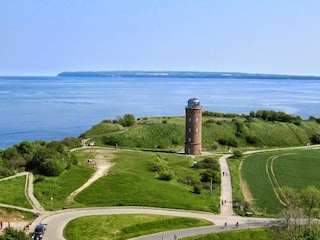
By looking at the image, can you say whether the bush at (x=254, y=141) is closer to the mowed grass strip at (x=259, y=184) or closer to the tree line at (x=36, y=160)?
the mowed grass strip at (x=259, y=184)

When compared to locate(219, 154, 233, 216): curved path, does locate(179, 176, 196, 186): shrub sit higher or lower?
higher

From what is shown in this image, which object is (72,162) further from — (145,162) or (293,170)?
(293,170)

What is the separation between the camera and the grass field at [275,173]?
51031 mm

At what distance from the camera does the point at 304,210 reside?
42.2m

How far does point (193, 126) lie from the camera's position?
76812 millimetres

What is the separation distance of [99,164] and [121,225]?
874 inches

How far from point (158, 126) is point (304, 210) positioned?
183 feet

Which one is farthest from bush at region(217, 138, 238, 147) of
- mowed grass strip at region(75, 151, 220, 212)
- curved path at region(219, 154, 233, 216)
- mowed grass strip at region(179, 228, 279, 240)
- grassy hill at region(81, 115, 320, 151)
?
mowed grass strip at region(179, 228, 279, 240)

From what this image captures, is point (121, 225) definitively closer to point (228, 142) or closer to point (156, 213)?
point (156, 213)

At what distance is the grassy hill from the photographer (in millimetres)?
89625

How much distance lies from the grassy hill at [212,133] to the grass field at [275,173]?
1305 cm

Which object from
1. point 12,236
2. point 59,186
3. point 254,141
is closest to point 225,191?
point 59,186

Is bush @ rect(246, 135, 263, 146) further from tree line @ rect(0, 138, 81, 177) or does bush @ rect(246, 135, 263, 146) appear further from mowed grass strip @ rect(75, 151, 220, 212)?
tree line @ rect(0, 138, 81, 177)

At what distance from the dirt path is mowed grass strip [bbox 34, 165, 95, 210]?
1.79 ft
